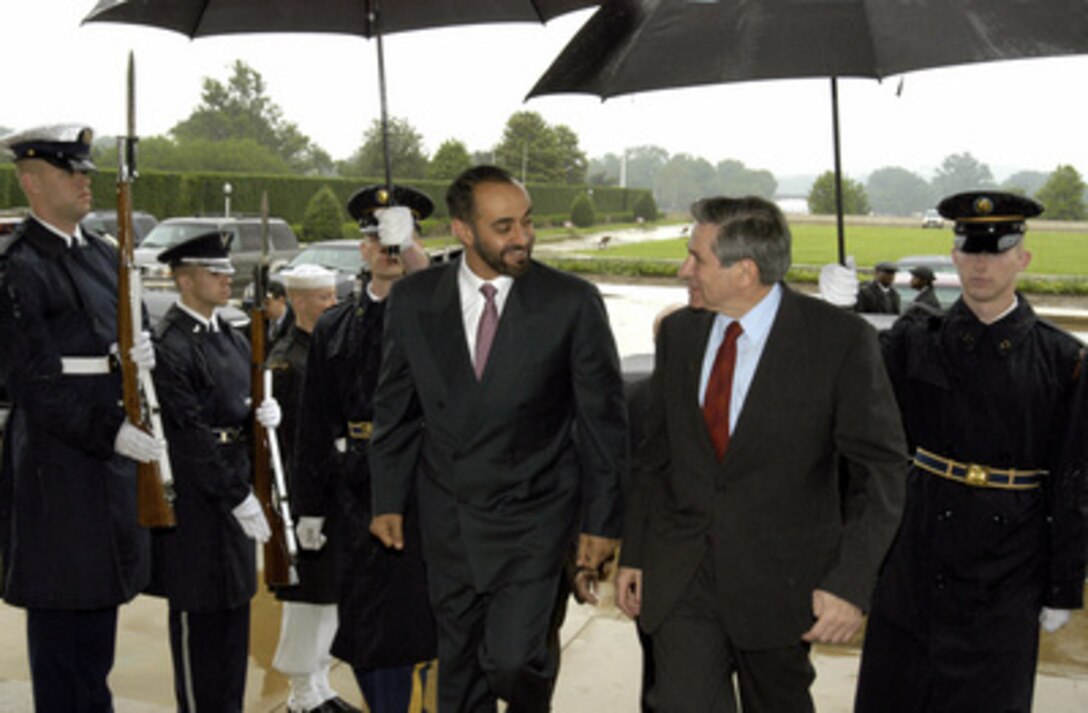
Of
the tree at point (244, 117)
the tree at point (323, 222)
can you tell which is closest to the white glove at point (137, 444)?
the tree at point (323, 222)

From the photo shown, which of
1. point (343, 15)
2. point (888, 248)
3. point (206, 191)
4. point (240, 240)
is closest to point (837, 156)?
point (343, 15)

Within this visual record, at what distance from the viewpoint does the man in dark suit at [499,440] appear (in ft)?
11.6

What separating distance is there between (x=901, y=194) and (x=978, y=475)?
194 m

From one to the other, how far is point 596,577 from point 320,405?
1.36 meters

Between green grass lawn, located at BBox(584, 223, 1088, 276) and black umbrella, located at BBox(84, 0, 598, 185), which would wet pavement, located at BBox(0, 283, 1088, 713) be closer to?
black umbrella, located at BBox(84, 0, 598, 185)

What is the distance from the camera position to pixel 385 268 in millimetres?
4332

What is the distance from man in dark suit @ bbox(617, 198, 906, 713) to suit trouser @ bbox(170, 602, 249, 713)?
180 centimetres

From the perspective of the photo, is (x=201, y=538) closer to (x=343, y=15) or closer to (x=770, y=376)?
(x=770, y=376)

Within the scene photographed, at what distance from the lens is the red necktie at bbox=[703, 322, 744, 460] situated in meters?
3.26

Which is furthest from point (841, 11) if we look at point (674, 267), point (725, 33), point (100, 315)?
point (674, 267)

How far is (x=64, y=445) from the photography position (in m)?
4.18

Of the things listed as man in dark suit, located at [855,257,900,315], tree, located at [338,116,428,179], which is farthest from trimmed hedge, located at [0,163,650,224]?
man in dark suit, located at [855,257,900,315]

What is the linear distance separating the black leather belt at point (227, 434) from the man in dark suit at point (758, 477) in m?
1.92

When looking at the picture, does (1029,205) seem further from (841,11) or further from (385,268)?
(385,268)
